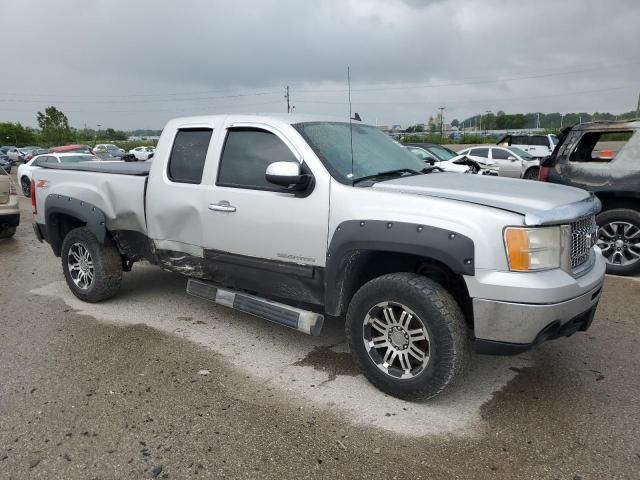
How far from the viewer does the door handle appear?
400 cm

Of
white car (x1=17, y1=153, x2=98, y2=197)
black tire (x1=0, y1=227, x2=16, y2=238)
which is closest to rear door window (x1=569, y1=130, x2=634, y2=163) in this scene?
black tire (x1=0, y1=227, x2=16, y2=238)

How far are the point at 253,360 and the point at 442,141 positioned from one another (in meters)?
52.7

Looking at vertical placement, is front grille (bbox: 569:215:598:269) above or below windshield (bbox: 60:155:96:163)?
below

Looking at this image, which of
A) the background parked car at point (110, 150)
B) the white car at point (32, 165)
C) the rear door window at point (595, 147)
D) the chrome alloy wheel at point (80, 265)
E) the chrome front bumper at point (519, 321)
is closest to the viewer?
the chrome front bumper at point (519, 321)

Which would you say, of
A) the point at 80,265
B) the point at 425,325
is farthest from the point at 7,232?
the point at 425,325

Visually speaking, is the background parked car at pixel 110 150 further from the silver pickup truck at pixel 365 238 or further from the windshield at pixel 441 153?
the silver pickup truck at pixel 365 238

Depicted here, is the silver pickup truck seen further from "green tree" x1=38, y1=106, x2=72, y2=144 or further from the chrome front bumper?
"green tree" x1=38, y1=106, x2=72, y2=144

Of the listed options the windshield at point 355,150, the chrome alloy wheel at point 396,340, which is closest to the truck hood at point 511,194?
the windshield at point 355,150

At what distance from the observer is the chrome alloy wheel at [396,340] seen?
3.23 m

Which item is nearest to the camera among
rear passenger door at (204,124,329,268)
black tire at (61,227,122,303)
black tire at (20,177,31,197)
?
rear passenger door at (204,124,329,268)

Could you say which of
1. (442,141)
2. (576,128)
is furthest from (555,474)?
(442,141)

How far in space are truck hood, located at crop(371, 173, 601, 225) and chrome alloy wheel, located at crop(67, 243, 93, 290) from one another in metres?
3.35

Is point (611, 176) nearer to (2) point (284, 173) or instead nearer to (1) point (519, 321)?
(1) point (519, 321)

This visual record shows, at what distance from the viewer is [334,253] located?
11.3 ft
